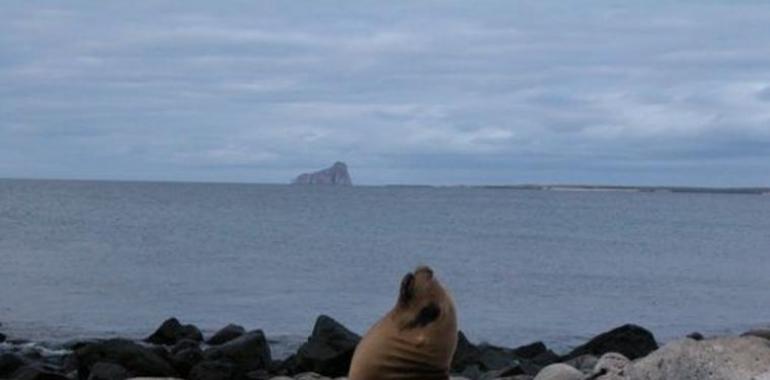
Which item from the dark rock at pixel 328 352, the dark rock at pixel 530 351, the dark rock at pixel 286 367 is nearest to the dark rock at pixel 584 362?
the dark rock at pixel 328 352

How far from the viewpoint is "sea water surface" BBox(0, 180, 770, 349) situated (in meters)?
33.0

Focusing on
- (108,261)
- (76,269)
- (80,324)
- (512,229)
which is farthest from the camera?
(512,229)

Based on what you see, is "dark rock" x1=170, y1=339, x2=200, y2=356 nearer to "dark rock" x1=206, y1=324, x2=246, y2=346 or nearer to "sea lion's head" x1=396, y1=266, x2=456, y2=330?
"dark rock" x1=206, y1=324, x2=246, y2=346

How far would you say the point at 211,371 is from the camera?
19.1m

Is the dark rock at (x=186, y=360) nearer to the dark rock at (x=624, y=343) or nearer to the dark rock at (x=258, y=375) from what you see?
the dark rock at (x=258, y=375)

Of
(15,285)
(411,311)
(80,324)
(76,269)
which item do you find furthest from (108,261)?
(411,311)

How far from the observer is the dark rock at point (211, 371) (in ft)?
62.3

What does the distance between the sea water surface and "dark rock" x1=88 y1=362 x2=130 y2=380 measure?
9301 mm

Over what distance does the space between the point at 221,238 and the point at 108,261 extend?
18.6 metres

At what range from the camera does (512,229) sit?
83812 mm

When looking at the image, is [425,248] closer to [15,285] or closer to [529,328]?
[15,285]

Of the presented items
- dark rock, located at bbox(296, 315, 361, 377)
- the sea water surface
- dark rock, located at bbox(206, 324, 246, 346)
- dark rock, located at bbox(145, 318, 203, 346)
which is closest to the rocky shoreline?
dark rock, located at bbox(296, 315, 361, 377)

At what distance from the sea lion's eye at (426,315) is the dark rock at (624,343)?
17.0m

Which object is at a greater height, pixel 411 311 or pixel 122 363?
pixel 411 311
